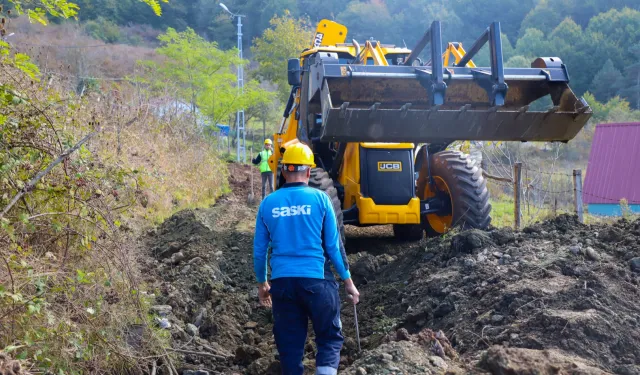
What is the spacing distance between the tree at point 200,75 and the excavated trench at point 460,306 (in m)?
18.2

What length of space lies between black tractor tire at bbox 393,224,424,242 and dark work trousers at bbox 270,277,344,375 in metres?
6.36

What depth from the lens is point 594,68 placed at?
60.2m

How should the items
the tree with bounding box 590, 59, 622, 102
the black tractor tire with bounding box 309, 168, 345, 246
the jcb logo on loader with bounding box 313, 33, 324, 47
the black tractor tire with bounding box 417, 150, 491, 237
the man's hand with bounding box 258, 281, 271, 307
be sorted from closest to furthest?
1. the man's hand with bounding box 258, 281, 271, 307
2. the black tractor tire with bounding box 309, 168, 345, 246
3. the black tractor tire with bounding box 417, 150, 491, 237
4. the jcb logo on loader with bounding box 313, 33, 324, 47
5. the tree with bounding box 590, 59, 622, 102

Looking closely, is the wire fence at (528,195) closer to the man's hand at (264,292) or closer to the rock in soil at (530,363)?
the rock in soil at (530,363)

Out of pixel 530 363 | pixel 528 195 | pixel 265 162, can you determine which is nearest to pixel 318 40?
pixel 265 162

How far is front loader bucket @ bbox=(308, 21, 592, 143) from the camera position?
7.91 meters

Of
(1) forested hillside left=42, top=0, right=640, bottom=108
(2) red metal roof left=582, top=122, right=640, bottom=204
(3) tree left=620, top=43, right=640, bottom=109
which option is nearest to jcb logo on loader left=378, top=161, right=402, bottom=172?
(2) red metal roof left=582, top=122, right=640, bottom=204

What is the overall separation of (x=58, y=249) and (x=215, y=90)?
2233 centimetres

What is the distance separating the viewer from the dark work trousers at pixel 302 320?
16.0 ft

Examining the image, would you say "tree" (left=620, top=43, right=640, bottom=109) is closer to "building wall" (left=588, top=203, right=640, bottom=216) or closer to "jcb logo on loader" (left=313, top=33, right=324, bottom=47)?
"building wall" (left=588, top=203, right=640, bottom=216)

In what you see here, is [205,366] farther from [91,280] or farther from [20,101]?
[20,101]

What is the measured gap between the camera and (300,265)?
4.92 meters

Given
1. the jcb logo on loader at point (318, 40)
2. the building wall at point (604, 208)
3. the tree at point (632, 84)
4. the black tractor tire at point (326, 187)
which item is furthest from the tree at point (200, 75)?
the tree at point (632, 84)

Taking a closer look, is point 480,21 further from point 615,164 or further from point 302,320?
point 302,320
